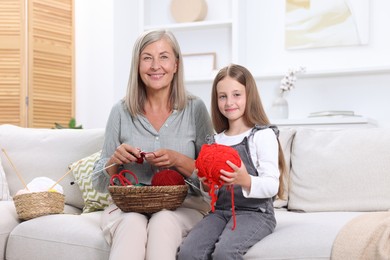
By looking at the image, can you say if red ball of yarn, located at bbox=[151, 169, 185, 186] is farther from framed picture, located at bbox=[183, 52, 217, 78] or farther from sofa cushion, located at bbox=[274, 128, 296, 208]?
framed picture, located at bbox=[183, 52, 217, 78]

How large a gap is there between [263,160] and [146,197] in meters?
0.41

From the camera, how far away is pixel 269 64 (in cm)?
464

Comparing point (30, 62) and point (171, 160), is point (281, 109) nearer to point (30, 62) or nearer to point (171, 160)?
point (30, 62)

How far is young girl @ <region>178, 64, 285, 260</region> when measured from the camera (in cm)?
183

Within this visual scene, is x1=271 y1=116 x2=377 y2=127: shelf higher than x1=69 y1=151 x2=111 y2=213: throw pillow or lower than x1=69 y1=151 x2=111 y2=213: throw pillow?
higher

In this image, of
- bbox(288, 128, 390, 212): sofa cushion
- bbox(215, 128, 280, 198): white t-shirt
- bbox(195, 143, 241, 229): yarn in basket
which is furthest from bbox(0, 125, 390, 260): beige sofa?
bbox(195, 143, 241, 229): yarn in basket

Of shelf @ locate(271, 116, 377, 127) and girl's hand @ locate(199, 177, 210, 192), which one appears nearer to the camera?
girl's hand @ locate(199, 177, 210, 192)

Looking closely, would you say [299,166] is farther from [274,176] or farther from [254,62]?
[254,62]

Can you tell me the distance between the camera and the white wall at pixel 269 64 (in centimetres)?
431

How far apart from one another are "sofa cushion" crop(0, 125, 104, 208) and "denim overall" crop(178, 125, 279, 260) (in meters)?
0.94

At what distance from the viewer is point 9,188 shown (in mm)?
2893

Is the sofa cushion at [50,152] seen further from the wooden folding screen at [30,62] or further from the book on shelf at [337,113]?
the book on shelf at [337,113]

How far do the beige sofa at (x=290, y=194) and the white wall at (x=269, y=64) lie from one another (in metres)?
1.88

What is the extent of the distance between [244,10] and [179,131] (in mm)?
2654
